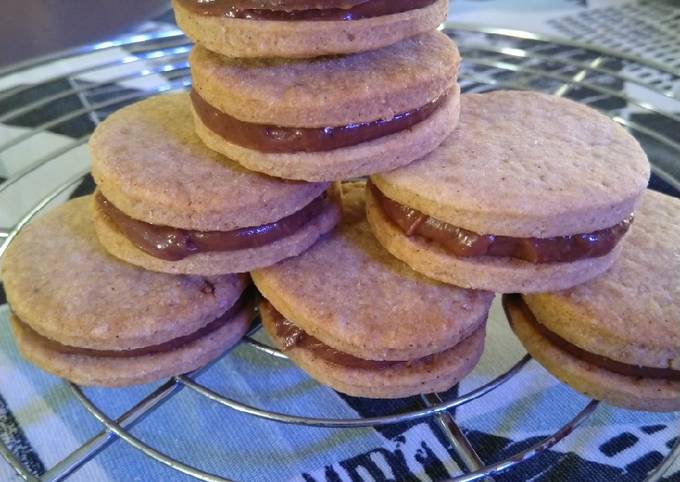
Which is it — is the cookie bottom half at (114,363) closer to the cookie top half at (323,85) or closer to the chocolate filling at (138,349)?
the chocolate filling at (138,349)

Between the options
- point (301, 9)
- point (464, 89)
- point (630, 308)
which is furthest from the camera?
point (464, 89)

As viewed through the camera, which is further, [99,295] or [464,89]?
[464,89]

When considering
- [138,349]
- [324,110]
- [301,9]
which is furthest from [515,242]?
[138,349]

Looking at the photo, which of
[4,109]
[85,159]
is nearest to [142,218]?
[85,159]

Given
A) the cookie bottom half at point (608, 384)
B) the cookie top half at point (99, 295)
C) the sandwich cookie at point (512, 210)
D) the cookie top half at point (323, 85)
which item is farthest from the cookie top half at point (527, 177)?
the cookie top half at point (99, 295)

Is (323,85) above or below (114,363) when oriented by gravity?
above

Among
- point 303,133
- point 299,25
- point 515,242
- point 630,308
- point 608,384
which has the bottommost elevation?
point 608,384

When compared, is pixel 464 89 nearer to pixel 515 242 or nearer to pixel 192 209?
pixel 515 242
